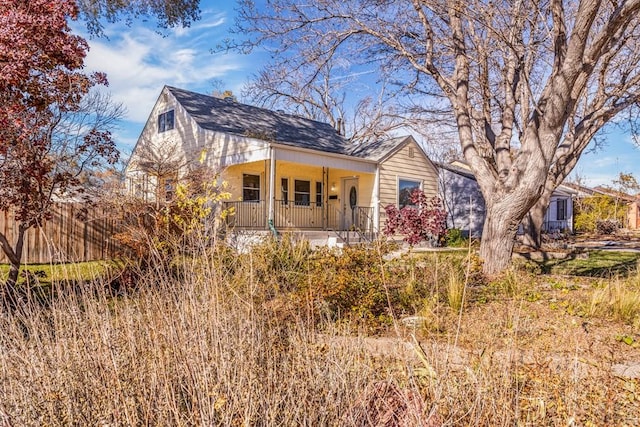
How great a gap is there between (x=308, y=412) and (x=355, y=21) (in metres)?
8.81

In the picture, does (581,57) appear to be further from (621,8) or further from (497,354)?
(497,354)

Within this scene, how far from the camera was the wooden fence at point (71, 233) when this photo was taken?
11570 mm

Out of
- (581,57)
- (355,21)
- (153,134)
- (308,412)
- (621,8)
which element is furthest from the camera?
(153,134)

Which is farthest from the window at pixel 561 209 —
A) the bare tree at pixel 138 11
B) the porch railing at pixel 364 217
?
the bare tree at pixel 138 11

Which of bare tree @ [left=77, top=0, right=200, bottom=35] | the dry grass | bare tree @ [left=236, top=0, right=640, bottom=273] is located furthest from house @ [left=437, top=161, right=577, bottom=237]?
the dry grass

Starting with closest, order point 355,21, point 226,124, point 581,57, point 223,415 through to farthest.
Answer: point 223,415
point 581,57
point 355,21
point 226,124

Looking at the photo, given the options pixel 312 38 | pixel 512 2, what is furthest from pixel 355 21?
pixel 512 2

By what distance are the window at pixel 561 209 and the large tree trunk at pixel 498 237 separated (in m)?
25.4

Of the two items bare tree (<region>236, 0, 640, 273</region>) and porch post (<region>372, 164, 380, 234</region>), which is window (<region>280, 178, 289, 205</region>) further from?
bare tree (<region>236, 0, 640, 273</region>)

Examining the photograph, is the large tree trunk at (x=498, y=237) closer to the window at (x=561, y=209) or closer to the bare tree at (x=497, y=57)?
the bare tree at (x=497, y=57)

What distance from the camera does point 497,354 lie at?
3770 millimetres

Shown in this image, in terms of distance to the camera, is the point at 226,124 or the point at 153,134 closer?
the point at 226,124

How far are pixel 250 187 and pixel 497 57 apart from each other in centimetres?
920

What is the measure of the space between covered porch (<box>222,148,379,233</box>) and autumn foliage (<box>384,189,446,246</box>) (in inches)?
49.0
